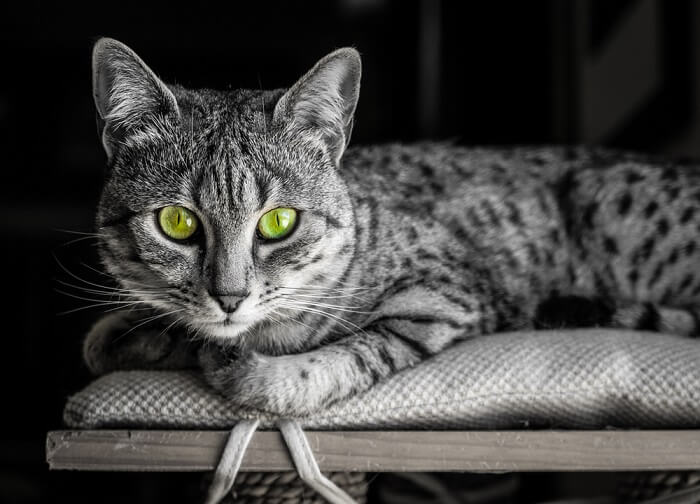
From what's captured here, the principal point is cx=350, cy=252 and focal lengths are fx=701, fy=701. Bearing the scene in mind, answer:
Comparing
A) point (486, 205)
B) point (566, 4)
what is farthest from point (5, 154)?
point (486, 205)

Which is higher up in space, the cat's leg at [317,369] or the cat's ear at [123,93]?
the cat's ear at [123,93]

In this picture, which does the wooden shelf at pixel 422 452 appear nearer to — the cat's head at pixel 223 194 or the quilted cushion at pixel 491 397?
the quilted cushion at pixel 491 397

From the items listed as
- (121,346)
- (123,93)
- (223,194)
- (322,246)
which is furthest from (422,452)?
(123,93)

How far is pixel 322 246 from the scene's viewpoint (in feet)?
4.01

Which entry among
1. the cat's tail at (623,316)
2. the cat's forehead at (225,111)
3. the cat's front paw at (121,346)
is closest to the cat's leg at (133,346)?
the cat's front paw at (121,346)

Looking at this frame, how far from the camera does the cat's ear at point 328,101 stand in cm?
119

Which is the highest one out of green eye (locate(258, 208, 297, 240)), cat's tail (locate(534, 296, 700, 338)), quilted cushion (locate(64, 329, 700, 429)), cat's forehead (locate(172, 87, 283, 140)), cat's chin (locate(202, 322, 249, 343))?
cat's forehead (locate(172, 87, 283, 140))

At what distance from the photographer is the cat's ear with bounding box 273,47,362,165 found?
3.90ft

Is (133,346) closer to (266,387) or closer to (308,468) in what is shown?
(266,387)

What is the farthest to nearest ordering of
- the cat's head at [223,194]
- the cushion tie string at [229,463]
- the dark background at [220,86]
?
1. the dark background at [220,86]
2. the cat's head at [223,194]
3. the cushion tie string at [229,463]

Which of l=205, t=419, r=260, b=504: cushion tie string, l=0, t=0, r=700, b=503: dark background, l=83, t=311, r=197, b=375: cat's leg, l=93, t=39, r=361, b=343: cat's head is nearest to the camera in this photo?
l=205, t=419, r=260, b=504: cushion tie string

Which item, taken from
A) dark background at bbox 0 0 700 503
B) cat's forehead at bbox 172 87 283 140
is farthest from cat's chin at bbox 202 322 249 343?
dark background at bbox 0 0 700 503

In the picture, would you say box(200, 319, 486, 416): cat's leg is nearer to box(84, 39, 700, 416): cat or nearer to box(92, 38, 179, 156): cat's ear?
box(84, 39, 700, 416): cat

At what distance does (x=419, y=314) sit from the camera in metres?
1.29
